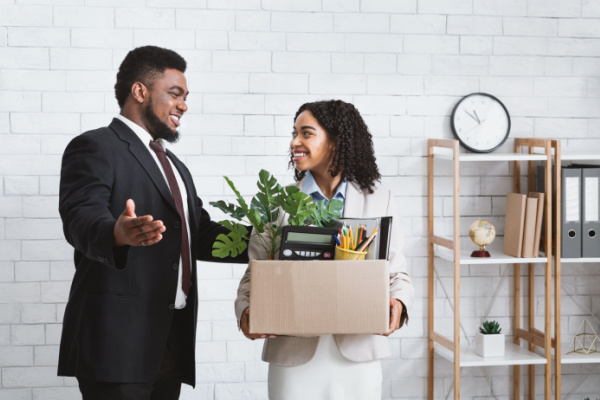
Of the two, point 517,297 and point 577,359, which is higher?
point 517,297

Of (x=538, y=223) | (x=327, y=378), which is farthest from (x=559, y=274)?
(x=327, y=378)

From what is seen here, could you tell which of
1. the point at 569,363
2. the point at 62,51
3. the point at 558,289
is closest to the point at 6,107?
the point at 62,51

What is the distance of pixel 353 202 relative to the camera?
7.18 feet

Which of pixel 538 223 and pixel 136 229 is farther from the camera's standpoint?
pixel 538 223

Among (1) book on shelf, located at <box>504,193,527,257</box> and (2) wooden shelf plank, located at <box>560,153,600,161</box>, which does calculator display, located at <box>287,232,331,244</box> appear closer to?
(1) book on shelf, located at <box>504,193,527,257</box>

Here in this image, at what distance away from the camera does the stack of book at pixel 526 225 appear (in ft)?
10.7

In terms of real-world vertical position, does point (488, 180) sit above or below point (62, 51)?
below

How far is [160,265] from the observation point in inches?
84.9

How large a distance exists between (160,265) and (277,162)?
1.34 m

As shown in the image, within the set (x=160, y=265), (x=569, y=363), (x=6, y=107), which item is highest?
(x=6, y=107)

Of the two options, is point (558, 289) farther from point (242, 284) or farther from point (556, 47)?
point (242, 284)

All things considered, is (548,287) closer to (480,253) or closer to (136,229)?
(480,253)

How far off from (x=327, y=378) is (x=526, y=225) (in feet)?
5.27

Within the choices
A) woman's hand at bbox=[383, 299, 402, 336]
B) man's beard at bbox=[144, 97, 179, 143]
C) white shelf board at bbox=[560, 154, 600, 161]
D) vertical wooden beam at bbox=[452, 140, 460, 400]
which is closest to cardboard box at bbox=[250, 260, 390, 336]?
woman's hand at bbox=[383, 299, 402, 336]
